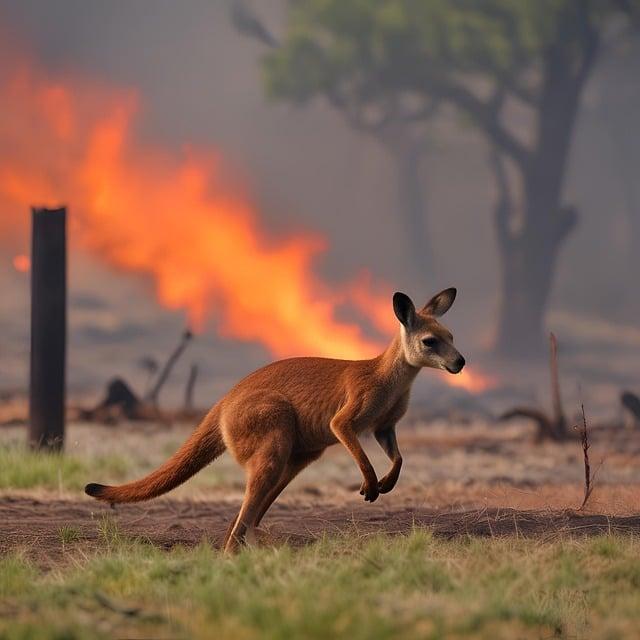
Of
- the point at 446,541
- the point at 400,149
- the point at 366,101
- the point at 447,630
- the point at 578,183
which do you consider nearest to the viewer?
the point at 447,630

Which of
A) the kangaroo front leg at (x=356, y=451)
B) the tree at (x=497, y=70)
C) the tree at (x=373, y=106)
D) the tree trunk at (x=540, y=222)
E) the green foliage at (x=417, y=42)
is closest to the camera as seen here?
the kangaroo front leg at (x=356, y=451)

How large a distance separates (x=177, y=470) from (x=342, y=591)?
6.95 feet

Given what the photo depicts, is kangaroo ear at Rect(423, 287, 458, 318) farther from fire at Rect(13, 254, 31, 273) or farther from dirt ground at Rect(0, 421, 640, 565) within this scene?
fire at Rect(13, 254, 31, 273)

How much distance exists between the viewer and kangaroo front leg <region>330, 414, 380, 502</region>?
766 cm

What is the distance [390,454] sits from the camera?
804cm

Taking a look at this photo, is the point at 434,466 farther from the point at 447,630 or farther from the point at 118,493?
the point at 447,630

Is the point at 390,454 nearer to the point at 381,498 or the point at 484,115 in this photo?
the point at 381,498

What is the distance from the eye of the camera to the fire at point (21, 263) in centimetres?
3494

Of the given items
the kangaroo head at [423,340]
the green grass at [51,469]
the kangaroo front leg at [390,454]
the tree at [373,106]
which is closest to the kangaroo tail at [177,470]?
the kangaroo front leg at [390,454]

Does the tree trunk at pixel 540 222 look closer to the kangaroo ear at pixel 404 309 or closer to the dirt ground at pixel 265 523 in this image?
the dirt ground at pixel 265 523

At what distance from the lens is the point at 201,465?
807 cm

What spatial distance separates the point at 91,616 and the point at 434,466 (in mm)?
9167

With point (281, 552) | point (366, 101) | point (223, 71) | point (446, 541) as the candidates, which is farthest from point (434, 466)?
point (223, 71)

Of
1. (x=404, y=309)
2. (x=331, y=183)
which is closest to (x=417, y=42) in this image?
(x=331, y=183)
